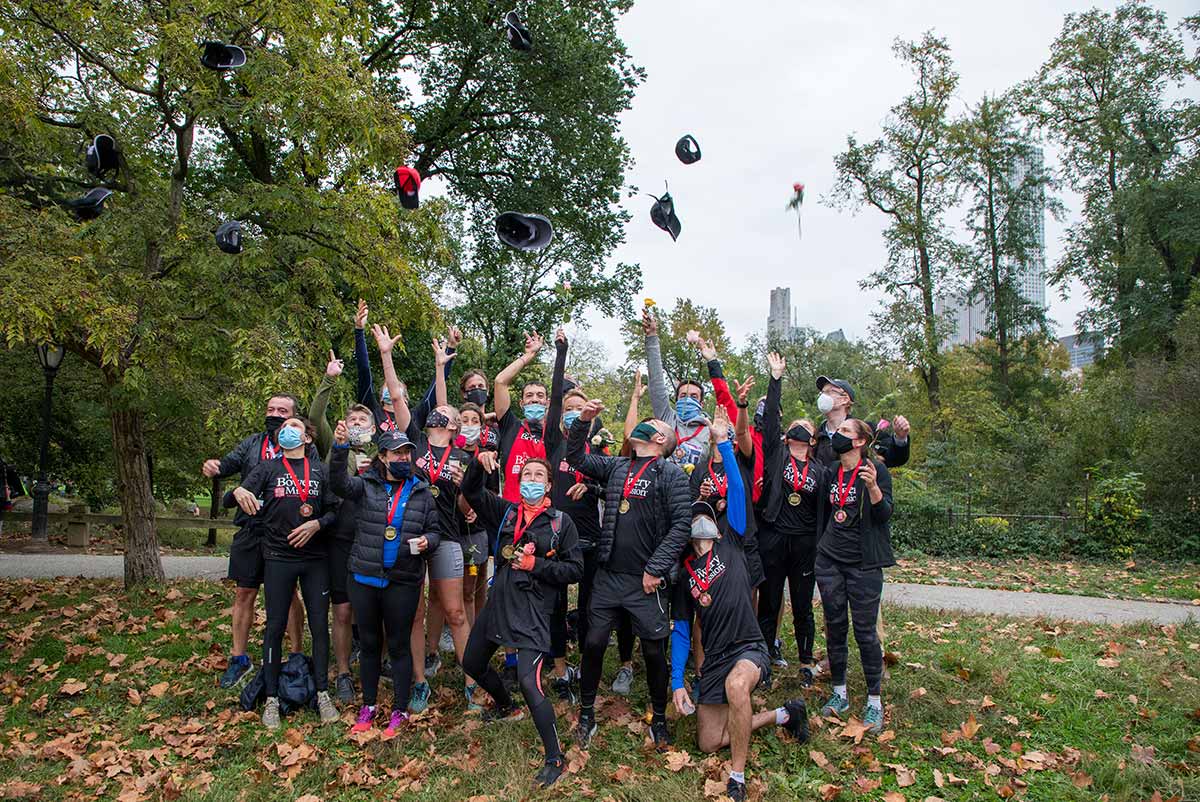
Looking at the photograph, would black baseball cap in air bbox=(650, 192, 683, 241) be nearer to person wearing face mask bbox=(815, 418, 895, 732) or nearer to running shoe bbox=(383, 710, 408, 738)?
person wearing face mask bbox=(815, 418, 895, 732)

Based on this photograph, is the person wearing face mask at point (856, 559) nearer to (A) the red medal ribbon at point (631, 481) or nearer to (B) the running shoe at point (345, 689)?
(A) the red medal ribbon at point (631, 481)

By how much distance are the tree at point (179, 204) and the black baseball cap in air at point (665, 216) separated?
11.2 ft

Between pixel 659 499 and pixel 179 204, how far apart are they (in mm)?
7553

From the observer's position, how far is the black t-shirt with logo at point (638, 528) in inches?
226

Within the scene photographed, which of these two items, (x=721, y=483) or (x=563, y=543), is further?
(x=721, y=483)

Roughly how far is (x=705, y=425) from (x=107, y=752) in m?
5.21

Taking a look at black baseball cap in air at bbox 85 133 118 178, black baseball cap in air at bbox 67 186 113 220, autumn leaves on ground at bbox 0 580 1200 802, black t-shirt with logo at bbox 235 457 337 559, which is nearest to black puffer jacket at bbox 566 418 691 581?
autumn leaves on ground at bbox 0 580 1200 802

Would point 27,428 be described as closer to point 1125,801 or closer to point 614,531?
point 614,531

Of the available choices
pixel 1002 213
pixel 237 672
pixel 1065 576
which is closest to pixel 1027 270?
pixel 1002 213

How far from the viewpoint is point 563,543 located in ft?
18.9

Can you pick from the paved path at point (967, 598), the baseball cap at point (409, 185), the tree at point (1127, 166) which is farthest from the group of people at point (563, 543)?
the tree at point (1127, 166)

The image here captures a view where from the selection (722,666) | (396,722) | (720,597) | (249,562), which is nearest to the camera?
(722,666)

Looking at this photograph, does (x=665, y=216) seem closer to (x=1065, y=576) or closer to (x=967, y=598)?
(x=967, y=598)

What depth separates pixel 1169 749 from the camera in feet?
17.7
